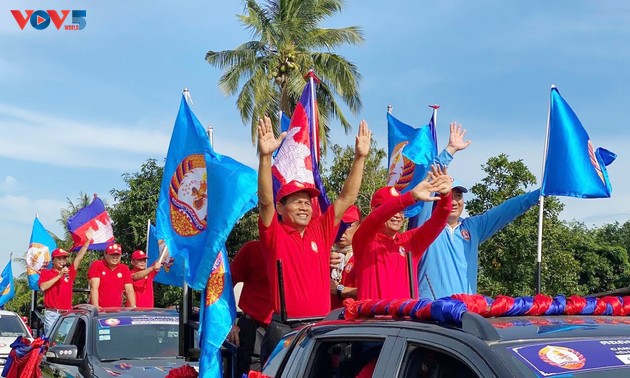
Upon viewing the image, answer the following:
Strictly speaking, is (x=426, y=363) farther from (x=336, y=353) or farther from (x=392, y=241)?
(x=392, y=241)

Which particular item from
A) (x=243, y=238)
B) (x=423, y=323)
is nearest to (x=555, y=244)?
(x=243, y=238)

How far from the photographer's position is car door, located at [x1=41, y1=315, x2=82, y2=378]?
313 inches

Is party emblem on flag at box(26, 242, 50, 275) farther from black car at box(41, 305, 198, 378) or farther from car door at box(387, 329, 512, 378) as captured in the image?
car door at box(387, 329, 512, 378)

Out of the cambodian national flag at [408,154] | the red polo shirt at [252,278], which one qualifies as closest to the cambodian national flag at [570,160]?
the cambodian national flag at [408,154]

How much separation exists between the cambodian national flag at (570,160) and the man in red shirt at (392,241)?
1.93 meters

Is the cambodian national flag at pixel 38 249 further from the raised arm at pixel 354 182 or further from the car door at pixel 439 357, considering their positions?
the car door at pixel 439 357

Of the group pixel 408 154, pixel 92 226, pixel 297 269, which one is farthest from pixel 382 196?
pixel 92 226

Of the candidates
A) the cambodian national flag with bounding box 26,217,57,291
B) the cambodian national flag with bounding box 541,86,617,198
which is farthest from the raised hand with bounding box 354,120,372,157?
the cambodian national flag with bounding box 26,217,57,291

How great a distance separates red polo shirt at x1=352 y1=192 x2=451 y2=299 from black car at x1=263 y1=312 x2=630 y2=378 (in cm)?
172

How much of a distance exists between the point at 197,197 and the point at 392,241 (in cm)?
153

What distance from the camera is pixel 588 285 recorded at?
34.8 metres

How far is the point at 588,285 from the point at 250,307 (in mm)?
31314

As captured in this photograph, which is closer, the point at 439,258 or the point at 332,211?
the point at 332,211

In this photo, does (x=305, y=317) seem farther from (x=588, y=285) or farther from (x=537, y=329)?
(x=588, y=285)
